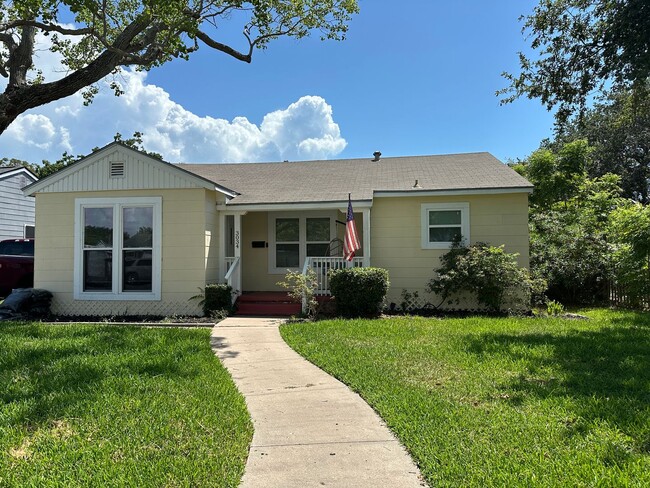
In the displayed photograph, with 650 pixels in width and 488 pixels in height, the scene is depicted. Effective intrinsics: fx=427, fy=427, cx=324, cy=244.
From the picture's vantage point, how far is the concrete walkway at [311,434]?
301cm

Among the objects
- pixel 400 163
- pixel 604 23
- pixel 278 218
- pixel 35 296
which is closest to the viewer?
pixel 604 23

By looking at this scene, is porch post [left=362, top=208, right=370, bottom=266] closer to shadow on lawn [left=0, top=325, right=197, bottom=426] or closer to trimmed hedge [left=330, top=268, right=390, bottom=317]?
trimmed hedge [left=330, top=268, right=390, bottom=317]

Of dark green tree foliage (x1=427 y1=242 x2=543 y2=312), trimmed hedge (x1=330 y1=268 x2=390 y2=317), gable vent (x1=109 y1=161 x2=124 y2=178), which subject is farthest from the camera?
gable vent (x1=109 y1=161 x2=124 y2=178)

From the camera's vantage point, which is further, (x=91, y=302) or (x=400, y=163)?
(x=400, y=163)

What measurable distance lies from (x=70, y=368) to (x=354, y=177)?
9748 millimetres

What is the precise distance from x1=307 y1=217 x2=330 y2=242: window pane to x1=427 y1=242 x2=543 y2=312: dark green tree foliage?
359cm

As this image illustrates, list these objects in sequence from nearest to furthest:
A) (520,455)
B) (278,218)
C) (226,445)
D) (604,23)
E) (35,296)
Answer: (520,455) < (226,445) < (604,23) < (35,296) < (278,218)

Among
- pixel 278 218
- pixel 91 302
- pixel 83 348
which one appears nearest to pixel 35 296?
pixel 91 302

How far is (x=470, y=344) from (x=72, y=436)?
18.2 ft

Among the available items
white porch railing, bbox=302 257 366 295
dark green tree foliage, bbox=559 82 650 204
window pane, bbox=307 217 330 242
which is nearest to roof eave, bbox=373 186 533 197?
white porch railing, bbox=302 257 366 295

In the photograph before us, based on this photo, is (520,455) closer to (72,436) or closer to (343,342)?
(72,436)

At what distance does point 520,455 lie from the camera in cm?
321

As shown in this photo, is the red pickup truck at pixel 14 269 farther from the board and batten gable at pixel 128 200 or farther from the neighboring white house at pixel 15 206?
the neighboring white house at pixel 15 206

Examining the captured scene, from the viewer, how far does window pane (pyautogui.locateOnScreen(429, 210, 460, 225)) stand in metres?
11.3
